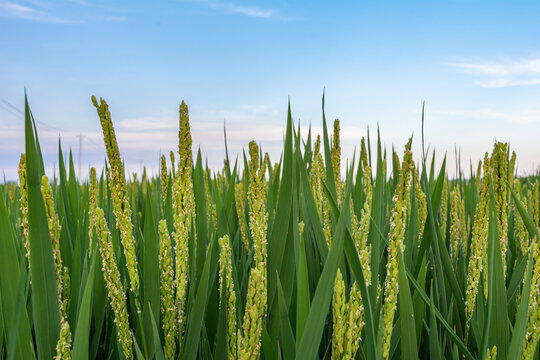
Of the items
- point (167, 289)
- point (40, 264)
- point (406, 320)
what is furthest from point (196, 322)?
point (406, 320)

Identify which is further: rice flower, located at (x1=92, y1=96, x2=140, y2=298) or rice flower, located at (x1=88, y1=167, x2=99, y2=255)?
rice flower, located at (x1=88, y1=167, x2=99, y2=255)

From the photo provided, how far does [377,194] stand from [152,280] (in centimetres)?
81

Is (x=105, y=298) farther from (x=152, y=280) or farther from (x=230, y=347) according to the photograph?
(x=230, y=347)

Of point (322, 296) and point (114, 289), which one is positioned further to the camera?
point (114, 289)

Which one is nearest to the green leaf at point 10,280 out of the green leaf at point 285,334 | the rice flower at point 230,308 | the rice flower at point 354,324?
the rice flower at point 230,308

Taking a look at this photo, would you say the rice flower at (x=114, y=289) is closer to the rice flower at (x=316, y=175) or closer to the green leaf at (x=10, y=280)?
the green leaf at (x=10, y=280)

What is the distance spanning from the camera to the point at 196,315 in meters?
1.06

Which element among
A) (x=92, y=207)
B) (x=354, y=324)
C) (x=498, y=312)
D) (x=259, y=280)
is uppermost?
(x=92, y=207)

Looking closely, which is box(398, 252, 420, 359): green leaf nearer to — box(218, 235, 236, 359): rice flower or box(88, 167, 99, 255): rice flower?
box(218, 235, 236, 359): rice flower

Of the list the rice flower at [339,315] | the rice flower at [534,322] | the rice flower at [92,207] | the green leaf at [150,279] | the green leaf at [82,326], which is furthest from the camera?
the rice flower at [92,207]

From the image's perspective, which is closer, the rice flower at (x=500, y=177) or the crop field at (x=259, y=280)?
the crop field at (x=259, y=280)

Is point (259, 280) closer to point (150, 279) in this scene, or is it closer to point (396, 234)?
point (396, 234)

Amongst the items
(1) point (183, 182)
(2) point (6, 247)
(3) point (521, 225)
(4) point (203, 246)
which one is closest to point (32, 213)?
(2) point (6, 247)

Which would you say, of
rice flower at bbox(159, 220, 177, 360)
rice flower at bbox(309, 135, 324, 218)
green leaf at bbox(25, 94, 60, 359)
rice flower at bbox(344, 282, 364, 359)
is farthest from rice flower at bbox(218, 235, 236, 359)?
rice flower at bbox(309, 135, 324, 218)
